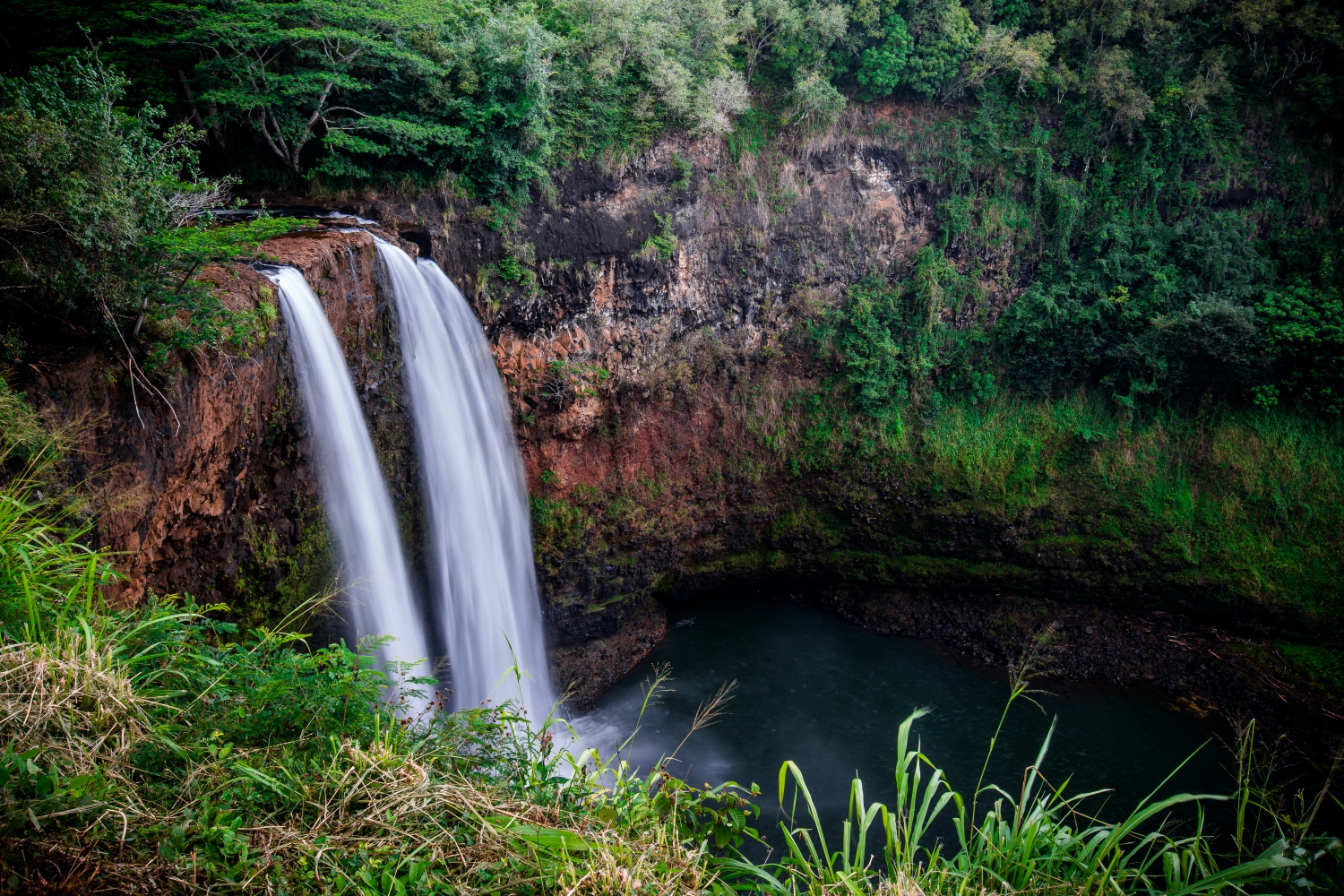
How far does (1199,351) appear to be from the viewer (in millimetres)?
13461

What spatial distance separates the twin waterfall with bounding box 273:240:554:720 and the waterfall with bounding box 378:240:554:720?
Answer: 20 mm

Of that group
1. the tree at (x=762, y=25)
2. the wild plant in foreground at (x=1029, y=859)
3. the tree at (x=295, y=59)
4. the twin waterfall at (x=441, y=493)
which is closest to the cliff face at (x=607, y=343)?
the twin waterfall at (x=441, y=493)

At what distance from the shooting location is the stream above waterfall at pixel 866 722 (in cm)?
1066

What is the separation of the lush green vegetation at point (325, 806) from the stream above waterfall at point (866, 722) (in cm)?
731

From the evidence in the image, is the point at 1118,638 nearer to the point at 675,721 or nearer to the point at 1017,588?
the point at 1017,588

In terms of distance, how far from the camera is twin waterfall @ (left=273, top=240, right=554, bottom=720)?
7.51 metres

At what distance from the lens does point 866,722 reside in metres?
11.7

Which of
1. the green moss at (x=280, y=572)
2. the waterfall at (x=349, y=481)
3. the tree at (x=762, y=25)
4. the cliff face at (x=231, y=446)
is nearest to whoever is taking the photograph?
the cliff face at (x=231, y=446)

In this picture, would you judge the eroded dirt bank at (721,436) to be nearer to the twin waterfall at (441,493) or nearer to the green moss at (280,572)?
the twin waterfall at (441,493)

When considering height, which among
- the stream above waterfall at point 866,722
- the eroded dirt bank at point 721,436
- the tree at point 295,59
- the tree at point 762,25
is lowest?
the stream above waterfall at point 866,722

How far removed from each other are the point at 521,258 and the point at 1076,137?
12492 millimetres

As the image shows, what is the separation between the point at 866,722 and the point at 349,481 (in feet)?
30.3

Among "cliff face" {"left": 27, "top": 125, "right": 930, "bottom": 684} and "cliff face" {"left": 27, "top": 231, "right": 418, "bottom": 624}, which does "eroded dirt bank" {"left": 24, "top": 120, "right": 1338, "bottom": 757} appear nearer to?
"cliff face" {"left": 27, "top": 125, "right": 930, "bottom": 684}

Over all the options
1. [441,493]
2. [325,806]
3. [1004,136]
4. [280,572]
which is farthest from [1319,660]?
[280,572]
